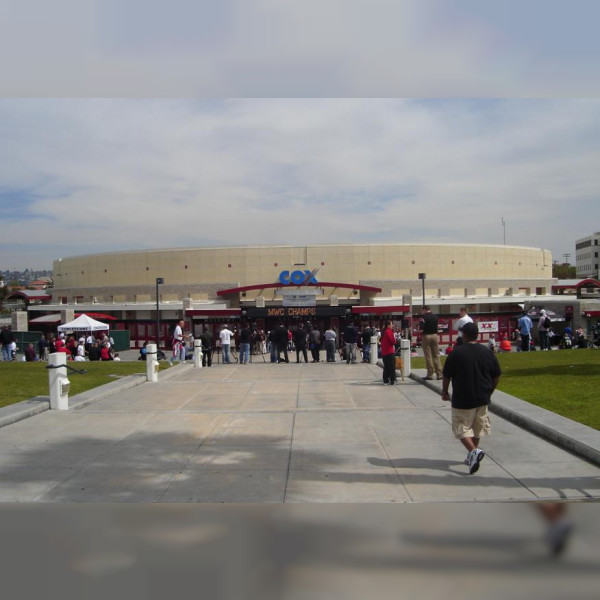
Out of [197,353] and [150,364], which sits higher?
[150,364]

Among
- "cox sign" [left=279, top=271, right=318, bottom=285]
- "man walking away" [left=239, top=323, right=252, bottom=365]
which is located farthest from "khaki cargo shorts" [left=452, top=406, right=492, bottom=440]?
"cox sign" [left=279, top=271, right=318, bottom=285]

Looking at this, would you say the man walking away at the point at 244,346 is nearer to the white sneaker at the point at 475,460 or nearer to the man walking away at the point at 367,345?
the man walking away at the point at 367,345

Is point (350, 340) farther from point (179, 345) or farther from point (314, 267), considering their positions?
point (314, 267)

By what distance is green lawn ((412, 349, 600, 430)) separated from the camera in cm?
959

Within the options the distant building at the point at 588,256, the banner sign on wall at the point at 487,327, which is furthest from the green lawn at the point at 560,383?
the distant building at the point at 588,256

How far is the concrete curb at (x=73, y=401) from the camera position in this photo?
9.77 m

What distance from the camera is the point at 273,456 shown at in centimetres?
734

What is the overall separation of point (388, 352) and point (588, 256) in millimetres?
125633

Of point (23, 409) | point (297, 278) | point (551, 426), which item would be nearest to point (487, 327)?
point (297, 278)

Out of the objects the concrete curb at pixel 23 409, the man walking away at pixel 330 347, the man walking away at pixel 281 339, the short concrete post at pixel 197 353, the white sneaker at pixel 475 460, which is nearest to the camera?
the white sneaker at pixel 475 460

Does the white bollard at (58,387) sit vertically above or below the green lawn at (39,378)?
above

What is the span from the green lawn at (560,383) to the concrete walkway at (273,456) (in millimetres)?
1170

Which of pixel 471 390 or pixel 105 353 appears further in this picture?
pixel 105 353

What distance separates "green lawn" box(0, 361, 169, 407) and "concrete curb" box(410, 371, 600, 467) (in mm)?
8405
